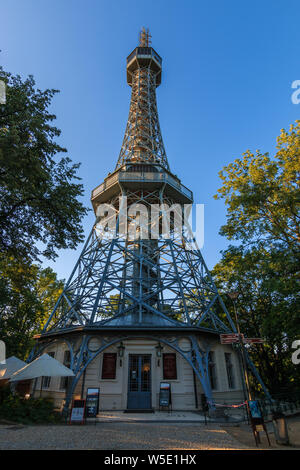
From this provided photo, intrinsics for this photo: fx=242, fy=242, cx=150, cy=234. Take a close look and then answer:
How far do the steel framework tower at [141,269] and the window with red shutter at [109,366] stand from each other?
930mm

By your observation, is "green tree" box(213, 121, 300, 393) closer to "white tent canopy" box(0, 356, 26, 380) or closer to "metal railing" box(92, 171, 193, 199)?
"metal railing" box(92, 171, 193, 199)

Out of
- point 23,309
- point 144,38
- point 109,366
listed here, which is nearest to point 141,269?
point 109,366

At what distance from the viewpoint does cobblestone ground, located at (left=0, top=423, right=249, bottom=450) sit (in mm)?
6215

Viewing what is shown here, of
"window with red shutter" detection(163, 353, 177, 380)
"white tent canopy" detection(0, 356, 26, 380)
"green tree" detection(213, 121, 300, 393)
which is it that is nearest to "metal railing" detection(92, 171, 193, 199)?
"green tree" detection(213, 121, 300, 393)

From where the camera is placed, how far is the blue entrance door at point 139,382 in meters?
12.2

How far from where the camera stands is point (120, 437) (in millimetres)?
7109

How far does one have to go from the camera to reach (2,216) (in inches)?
468

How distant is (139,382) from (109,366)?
1783 millimetres

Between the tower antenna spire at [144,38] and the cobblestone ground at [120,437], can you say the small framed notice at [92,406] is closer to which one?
the cobblestone ground at [120,437]

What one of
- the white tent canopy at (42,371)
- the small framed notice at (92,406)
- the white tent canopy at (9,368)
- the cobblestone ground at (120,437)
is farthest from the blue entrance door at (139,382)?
the white tent canopy at (9,368)
